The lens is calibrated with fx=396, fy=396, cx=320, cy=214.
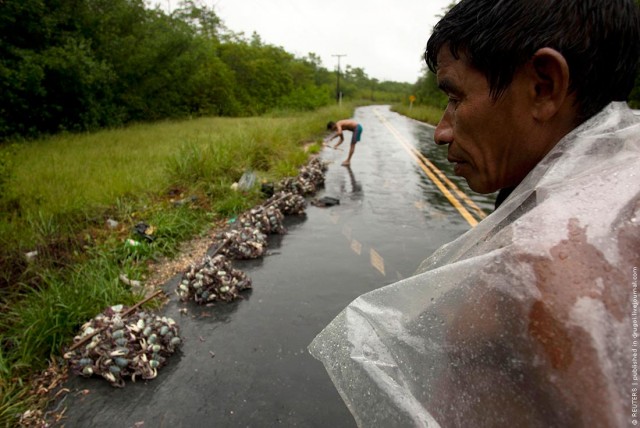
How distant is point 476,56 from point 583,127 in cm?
33

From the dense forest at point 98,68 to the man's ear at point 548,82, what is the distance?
14660 millimetres

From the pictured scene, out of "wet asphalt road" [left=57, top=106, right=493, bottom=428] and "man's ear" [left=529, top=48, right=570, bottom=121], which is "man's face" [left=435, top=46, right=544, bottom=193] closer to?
"man's ear" [left=529, top=48, right=570, bottom=121]

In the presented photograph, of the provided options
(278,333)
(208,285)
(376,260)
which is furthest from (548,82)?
(376,260)

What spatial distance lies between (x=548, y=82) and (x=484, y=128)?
0.21 meters

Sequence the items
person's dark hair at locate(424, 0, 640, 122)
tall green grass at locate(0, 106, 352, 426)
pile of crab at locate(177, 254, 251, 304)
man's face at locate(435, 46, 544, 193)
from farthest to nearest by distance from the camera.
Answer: pile of crab at locate(177, 254, 251, 304), tall green grass at locate(0, 106, 352, 426), man's face at locate(435, 46, 544, 193), person's dark hair at locate(424, 0, 640, 122)

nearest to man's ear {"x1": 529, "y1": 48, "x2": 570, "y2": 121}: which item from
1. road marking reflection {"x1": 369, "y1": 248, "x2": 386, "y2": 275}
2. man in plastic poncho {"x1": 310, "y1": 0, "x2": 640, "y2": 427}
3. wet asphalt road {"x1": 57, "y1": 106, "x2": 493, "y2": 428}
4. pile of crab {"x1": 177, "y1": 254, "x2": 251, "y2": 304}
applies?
man in plastic poncho {"x1": 310, "y1": 0, "x2": 640, "y2": 427}

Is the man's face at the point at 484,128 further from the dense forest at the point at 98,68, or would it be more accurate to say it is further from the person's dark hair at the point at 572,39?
the dense forest at the point at 98,68

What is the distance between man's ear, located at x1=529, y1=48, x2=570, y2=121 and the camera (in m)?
0.95

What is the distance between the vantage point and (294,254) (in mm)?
5223

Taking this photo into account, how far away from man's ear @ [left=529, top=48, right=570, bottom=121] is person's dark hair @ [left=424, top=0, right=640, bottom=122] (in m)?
0.03

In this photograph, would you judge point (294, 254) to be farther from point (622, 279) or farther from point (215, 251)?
point (622, 279)

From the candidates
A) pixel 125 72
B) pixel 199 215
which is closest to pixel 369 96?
pixel 125 72

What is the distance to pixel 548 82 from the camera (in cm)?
99

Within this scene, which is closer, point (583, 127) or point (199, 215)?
point (583, 127)
